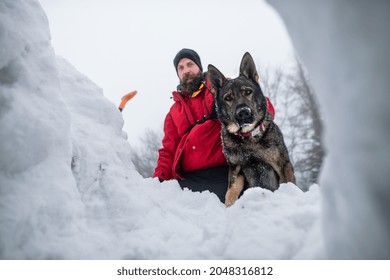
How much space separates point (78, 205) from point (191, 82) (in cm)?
263

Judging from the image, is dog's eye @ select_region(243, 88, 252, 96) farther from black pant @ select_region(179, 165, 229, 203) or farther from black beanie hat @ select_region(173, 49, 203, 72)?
black beanie hat @ select_region(173, 49, 203, 72)

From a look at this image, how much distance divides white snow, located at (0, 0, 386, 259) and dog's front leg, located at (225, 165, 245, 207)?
52 cm

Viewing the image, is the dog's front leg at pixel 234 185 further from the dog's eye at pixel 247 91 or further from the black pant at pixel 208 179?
the dog's eye at pixel 247 91

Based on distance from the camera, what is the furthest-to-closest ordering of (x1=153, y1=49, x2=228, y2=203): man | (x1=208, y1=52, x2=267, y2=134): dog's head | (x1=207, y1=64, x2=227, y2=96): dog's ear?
(x1=207, y1=64, x2=227, y2=96): dog's ear → (x1=153, y1=49, x2=228, y2=203): man → (x1=208, y1=52, x2=267, y2=134): dog's head

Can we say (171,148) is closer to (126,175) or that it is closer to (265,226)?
(126,175)

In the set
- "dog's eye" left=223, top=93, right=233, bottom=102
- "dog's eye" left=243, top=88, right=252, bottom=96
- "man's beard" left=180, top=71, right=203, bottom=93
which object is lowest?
"dog's eye" left=223, top=93, right=233, bottom=102

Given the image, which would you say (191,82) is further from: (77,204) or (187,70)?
(77,204)

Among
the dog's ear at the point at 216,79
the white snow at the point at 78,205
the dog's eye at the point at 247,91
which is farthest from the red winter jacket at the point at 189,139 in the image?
the white snow at the point at 78,205

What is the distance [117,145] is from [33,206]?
123cm

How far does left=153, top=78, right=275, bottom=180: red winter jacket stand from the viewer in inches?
130

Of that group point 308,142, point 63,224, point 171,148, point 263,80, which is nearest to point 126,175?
point 63,224

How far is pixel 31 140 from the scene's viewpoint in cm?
145

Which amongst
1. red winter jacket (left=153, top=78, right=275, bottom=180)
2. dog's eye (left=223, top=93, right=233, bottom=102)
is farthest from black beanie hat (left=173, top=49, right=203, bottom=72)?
dog's eye (left=223, top=93, right=233, bottom=102)

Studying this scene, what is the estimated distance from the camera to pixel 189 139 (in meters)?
3.27
